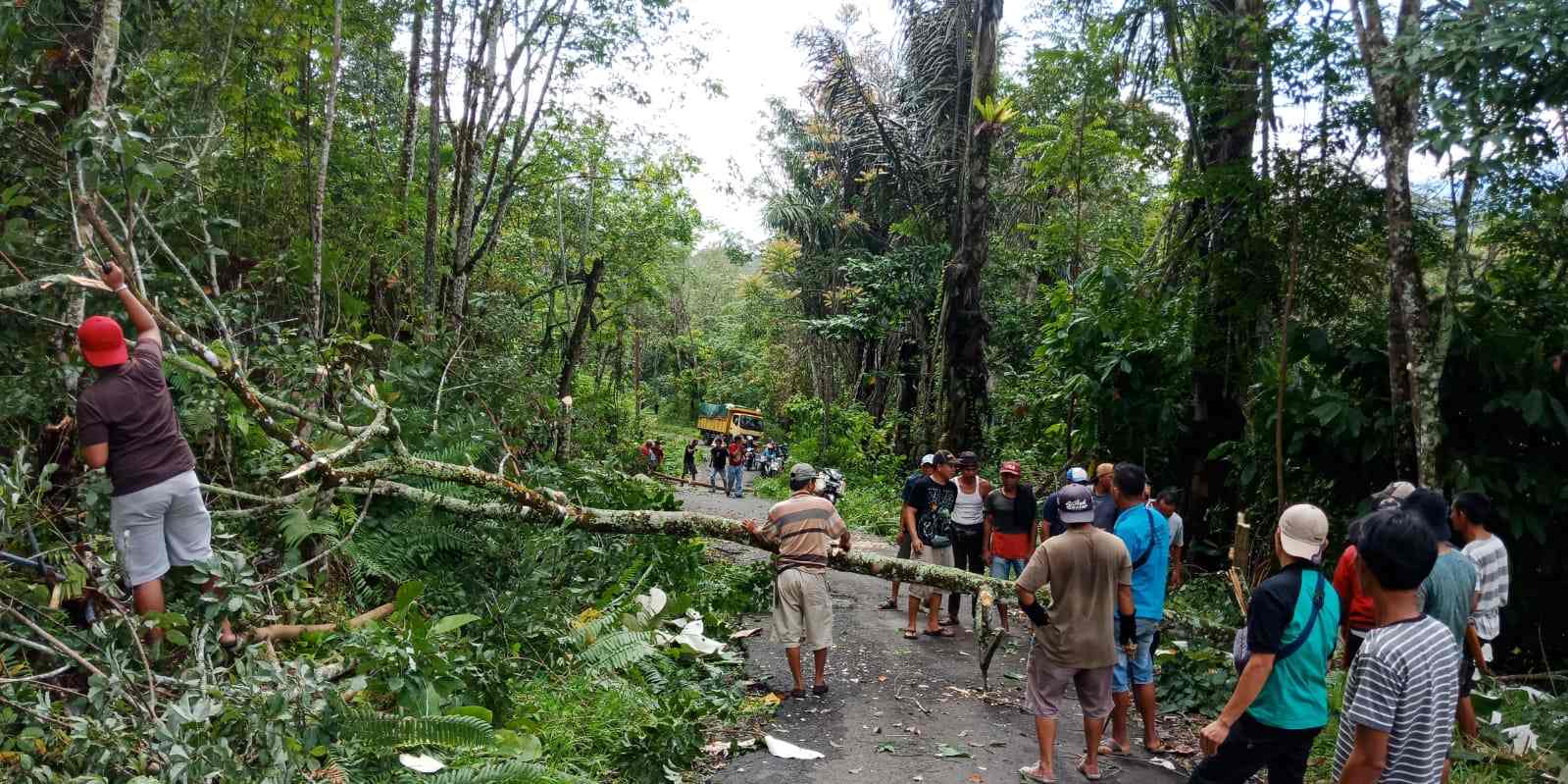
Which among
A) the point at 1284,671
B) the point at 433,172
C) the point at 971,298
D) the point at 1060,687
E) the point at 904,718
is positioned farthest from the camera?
the point at 971,298

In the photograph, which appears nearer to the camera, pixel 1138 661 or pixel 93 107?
pixel 93 107

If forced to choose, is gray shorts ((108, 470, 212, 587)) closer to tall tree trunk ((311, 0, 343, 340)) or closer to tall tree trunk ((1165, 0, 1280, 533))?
tall tree trunk ((311, 0, 343, 340))

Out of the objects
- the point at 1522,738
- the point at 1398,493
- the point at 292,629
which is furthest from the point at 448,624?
the point at 1522,738

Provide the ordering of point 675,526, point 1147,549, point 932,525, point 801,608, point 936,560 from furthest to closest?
1. point 932,525
2. point 936,560
3. point 675,526
4. point 801,608
5. point 1147,549

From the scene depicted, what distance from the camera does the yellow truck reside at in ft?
118

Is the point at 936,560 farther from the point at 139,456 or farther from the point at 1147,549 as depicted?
the point at 139,456

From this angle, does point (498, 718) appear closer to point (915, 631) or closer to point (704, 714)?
point (704, 714)

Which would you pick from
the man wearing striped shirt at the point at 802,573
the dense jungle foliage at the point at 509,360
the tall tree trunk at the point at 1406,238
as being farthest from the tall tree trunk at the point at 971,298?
the man wearing striped shirt at the point at 802,573

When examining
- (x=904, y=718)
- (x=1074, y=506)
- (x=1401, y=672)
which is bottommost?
(x=904, y=718)

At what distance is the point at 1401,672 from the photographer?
2.81 m

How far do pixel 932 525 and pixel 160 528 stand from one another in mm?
6121

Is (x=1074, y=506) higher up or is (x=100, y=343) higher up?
(x=100, y=343)

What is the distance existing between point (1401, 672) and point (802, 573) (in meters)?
4.22

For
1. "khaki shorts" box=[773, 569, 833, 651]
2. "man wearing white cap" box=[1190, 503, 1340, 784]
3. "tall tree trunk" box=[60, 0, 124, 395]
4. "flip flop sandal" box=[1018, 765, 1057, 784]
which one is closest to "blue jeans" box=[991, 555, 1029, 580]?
"khaki shorts" box=[773, 569, 833, 651]
